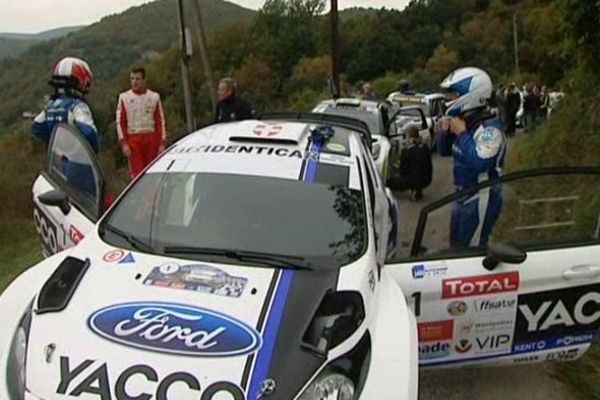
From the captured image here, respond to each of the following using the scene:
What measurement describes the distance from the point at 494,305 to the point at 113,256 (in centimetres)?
212

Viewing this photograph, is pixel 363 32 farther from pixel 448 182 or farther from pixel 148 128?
pixel 148 128

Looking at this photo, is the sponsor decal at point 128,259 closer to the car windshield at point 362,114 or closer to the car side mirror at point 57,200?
the car side mirror at point 57,200

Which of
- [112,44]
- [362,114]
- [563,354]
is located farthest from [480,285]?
[112,44]

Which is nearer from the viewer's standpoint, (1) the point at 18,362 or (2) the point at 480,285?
(1) the point at 18,362

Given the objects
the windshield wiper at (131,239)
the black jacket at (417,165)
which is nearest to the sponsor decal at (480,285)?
the windshield wiper at (131,239)

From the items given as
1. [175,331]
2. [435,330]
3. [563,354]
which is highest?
[175,331]

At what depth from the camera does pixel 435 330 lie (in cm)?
384

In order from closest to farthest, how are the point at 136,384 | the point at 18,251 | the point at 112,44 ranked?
the point at 136,384 → the point at 18,251 → the point at 112,44

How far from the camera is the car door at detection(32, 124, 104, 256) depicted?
4293 mm

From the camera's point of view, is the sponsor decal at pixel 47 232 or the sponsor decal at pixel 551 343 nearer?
the sponsor decal at pixel 551 343

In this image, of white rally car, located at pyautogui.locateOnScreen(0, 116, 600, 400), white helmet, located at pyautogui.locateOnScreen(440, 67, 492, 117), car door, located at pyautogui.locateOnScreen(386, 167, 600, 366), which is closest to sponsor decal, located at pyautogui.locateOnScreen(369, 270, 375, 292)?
white rally car, located at pyautogui.locateOnScreen(0, 116, 600, 400)

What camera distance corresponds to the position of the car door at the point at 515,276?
3793mm

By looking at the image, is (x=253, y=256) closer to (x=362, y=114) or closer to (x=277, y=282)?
(x=277, y=282)

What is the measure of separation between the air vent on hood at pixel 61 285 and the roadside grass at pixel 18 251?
143 inches
